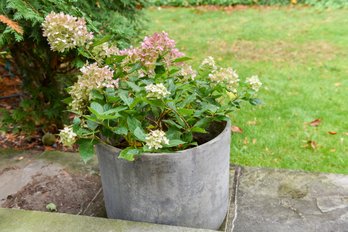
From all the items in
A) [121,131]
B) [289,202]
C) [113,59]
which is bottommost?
[289,202]

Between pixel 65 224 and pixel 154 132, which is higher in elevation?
pixel 154 132

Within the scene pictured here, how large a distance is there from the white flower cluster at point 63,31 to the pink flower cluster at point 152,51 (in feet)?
0.95

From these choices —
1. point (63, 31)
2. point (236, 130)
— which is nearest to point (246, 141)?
point (236, 130)

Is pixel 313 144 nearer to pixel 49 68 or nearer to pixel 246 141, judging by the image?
pixel 246 141

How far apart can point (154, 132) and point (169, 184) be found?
11.9 inches

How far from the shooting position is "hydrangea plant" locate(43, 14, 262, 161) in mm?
1941

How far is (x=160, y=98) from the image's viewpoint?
75.9 inches

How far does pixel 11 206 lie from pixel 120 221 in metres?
0.85

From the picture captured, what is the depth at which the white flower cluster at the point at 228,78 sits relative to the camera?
7.50ft

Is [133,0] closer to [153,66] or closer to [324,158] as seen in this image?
[153,66]

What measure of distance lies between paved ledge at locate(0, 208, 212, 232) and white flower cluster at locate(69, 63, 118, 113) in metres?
0.58

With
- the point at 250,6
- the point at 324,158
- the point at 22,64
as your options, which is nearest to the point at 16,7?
the point at 22,64

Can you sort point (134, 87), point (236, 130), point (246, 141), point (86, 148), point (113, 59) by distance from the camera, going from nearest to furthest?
point (86, 148) → point (134, 87) → point (113, 59) → point (246, 141) → point (236, 130)

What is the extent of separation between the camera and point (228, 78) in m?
2.29
